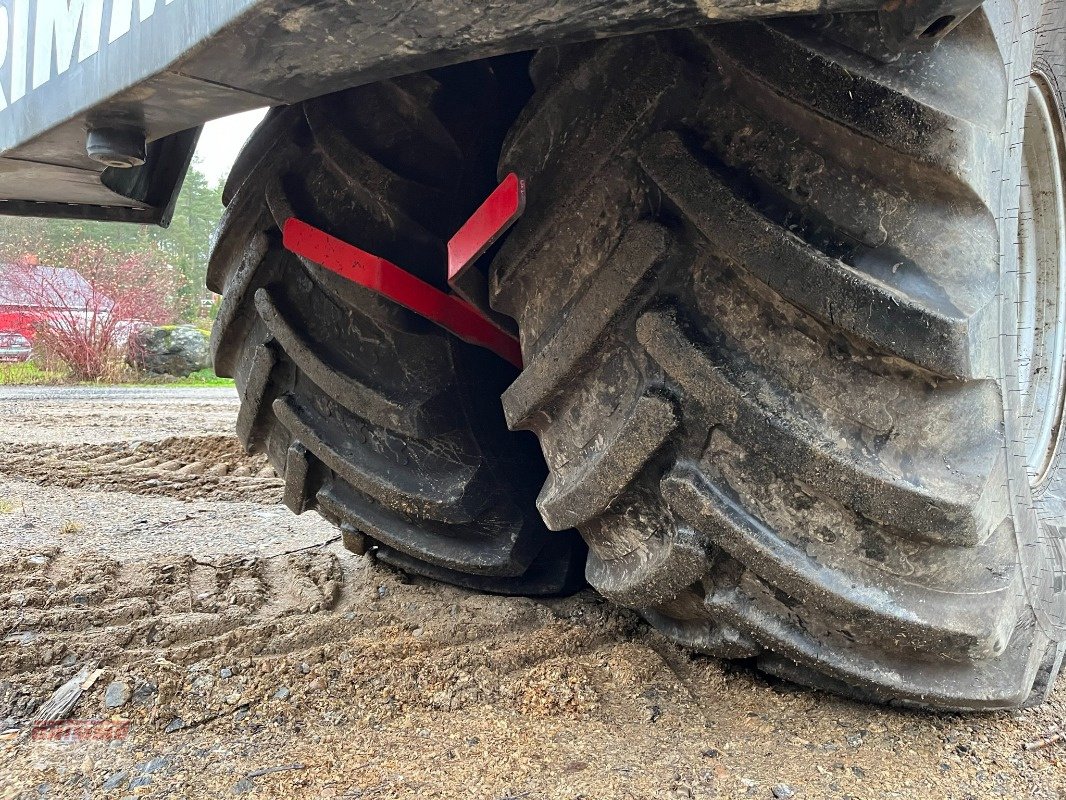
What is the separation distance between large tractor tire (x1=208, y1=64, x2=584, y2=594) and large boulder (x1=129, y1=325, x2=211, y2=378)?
10967 millimetres

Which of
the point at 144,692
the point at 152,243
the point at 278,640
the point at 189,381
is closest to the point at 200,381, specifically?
the point at 189,381

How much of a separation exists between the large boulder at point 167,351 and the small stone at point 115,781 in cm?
1134

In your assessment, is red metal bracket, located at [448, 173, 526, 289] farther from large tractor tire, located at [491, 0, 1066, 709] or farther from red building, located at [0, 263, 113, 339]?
red building, located at [0, 263, 113, 339]

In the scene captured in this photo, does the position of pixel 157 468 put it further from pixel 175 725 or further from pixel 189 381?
pixel 189 381

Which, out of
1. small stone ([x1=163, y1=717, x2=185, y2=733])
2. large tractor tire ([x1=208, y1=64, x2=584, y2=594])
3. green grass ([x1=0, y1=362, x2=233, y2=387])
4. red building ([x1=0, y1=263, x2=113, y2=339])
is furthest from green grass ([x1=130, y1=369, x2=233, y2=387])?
small stone ([x1=163, y1=717, x2=185, y2=733])

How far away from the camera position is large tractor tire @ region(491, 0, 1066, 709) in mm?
736

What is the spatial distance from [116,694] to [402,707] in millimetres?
432

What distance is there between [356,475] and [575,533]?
457 millimetres

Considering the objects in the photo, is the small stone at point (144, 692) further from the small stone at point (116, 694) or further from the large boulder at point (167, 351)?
the large boulder at point (167, 351)

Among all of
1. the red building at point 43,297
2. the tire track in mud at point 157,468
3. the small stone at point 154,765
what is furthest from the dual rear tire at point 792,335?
the red building at point 43,297

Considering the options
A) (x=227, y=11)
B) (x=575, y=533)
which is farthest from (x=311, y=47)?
(x=575, y=533)

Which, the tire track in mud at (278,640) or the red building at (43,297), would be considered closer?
the tire track in mud at (278,640)

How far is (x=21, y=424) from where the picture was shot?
4.81 m

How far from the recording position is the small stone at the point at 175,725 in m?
1.07
